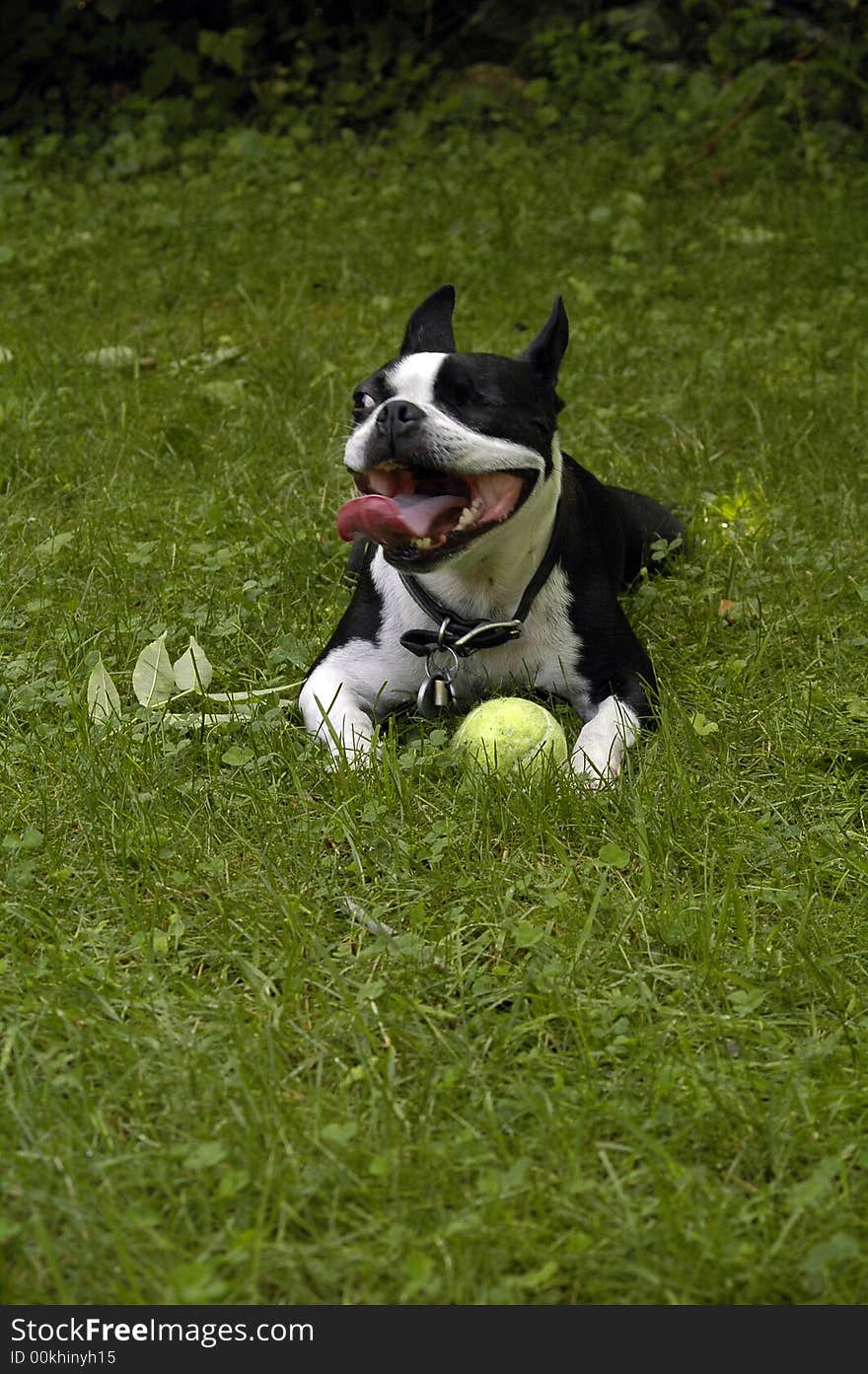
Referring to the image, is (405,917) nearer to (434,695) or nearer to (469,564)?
(434,695)

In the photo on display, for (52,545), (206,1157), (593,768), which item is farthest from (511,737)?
(52,545)

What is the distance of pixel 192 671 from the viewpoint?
3.45 meters

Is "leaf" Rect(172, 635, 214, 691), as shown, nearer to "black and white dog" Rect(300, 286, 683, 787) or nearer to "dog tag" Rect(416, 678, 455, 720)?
"black and white dog" Rect(300, 286, 683, 787)

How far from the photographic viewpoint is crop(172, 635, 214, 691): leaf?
3.44 m

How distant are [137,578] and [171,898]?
159 cm

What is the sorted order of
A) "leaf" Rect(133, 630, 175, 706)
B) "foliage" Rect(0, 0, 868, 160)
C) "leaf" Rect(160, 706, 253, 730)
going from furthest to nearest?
"foliage" Rect(0, 0, 868, 160) < "leaf" Rect(133, 630, 175, 706) < "leaf" Rect(160, 706, 253, 730)

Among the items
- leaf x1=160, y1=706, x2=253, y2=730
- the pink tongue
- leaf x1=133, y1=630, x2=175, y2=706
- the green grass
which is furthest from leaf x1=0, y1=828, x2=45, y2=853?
the pink tongue

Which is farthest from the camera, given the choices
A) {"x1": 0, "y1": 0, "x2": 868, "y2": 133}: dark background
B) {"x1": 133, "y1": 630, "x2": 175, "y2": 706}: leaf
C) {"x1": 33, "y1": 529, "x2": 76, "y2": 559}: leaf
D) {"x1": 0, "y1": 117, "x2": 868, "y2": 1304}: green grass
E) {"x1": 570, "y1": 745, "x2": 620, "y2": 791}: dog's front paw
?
{"x1": 0, "y1": 0, "x2": 868, "y2": 133}: dark background

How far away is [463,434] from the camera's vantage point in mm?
3064

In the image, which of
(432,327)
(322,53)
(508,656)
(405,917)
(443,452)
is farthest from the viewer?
(322,53)

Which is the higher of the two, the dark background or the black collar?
the black collar

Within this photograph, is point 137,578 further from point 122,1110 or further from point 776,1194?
point 776,1194

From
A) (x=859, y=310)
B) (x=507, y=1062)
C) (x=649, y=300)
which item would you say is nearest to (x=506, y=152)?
(x=649, y=300)

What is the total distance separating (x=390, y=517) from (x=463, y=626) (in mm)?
358
